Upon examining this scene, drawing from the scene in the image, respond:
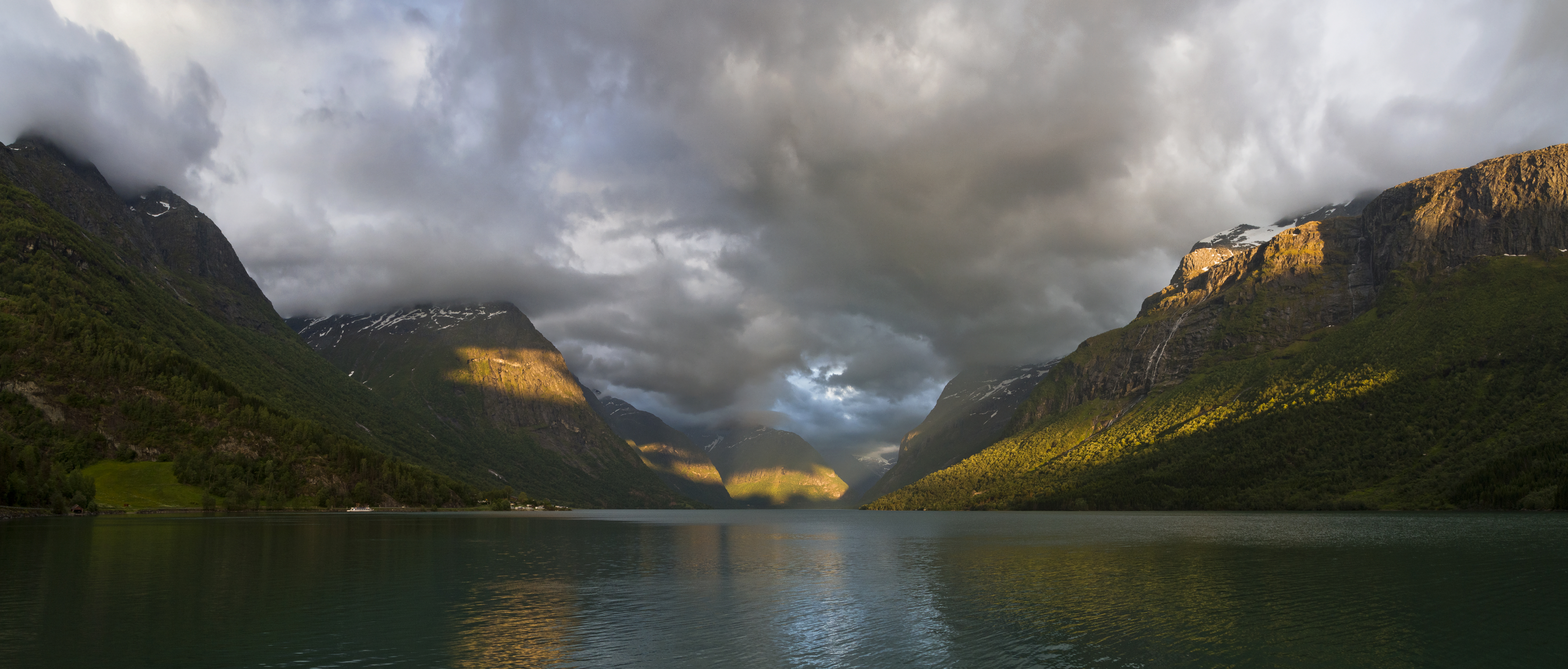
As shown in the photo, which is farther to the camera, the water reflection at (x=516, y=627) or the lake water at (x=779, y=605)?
the lake water at (x=779, y=605)

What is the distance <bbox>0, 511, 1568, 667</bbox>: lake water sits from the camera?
37.9 m

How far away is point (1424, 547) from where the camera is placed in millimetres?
93062

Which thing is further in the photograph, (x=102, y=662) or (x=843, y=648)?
(x=843, y=648)

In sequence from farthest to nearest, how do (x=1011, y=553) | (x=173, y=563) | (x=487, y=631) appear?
(x=1011, y=553), (x=173, y=563), (x=487, y=631)

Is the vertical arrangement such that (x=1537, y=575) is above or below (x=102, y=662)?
below

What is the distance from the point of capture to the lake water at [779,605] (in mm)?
37938

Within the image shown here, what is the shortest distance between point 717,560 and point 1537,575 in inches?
3182

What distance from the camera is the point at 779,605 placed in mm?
56156

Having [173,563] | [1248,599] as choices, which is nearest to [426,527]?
[173,563]

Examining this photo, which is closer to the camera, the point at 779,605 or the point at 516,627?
the point at 516,627

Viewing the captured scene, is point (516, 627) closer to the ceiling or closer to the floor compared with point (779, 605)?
closer to the ceiling

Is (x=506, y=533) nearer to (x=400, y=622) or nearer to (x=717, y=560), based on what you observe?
(x=717, y=560)

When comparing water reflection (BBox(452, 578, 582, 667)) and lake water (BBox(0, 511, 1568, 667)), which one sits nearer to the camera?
water reflection (BBox(452, 578, 582, 667))

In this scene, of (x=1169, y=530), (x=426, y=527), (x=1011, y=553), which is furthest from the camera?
(x=426, y=527)
